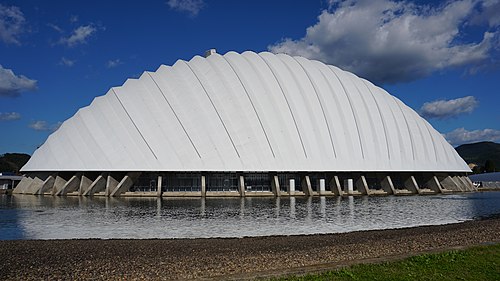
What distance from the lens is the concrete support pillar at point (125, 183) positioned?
136ft

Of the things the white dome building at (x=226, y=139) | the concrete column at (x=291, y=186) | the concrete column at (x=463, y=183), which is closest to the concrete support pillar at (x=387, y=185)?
the white dome building at (x=226, y=139)

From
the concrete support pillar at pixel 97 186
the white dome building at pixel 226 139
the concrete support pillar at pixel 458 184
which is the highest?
the white dome building at pixel 226 139

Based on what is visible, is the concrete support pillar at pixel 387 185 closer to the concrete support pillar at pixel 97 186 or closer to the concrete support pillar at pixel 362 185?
the concrete support pillar at pixel 362 185

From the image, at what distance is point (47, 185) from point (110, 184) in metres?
8.83

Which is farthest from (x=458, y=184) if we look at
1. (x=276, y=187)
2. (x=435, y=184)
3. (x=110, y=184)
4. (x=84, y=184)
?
(x=84, y=184)

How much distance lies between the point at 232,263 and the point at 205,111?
115 ft

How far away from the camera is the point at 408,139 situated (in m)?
52.4

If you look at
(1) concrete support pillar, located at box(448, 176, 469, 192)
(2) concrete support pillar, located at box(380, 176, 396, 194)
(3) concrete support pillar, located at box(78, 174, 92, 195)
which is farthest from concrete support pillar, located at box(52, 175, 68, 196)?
(1) concrete support pillar, located at box(448, 176, 469, 192)

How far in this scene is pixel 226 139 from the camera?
43.2m

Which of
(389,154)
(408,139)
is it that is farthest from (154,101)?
(408,139)

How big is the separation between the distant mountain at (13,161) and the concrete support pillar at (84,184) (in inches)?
4524

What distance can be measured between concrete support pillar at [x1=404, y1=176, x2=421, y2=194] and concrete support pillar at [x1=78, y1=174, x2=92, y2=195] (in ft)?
127

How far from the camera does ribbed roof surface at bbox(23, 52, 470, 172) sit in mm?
42625

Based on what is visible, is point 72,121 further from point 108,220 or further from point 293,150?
point 108,220
